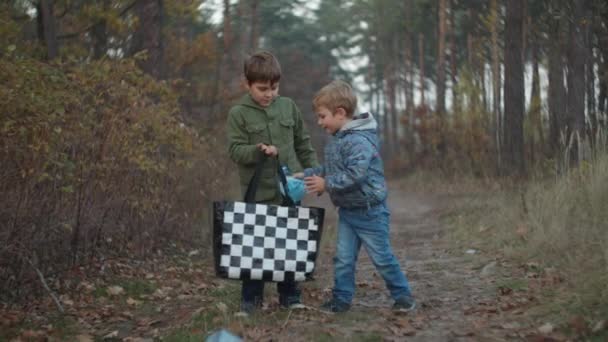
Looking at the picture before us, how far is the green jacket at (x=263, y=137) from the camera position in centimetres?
538

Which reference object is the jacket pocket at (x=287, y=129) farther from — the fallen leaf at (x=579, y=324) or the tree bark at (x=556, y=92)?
the tree bark at (x=556, y=92)

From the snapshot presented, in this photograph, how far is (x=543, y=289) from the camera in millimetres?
5672

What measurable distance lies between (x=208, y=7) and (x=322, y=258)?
22.5m

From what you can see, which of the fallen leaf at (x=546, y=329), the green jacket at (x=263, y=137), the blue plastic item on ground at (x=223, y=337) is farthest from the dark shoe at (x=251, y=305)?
the fallen leaf at (x=546, y=329)

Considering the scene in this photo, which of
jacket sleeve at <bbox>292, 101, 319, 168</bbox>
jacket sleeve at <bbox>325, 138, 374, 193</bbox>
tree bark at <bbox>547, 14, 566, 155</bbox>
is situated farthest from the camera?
tree bark at <bbox>547, 14, 566, 155</bbox>

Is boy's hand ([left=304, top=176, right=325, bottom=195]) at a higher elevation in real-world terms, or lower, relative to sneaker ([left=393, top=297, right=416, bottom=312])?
higher

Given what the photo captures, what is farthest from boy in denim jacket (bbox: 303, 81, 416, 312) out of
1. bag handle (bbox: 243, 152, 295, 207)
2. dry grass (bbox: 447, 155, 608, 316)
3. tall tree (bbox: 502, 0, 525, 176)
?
tall tree (bbox: 502, 0, 525, 176)

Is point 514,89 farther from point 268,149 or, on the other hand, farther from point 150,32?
point 268,149

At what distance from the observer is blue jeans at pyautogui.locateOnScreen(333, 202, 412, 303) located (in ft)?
17.4

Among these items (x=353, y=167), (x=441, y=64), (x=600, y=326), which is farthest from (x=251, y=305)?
(x=441, y=64)

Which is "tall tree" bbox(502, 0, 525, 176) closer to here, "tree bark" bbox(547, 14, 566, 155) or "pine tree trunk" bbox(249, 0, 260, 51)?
"tree bark" bbox(547, 14, 566, 155)

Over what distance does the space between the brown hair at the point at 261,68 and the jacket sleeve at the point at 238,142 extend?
0.29 metres

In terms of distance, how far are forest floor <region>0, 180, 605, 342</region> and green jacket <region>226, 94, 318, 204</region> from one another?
925 mm

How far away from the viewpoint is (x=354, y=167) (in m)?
5.12
